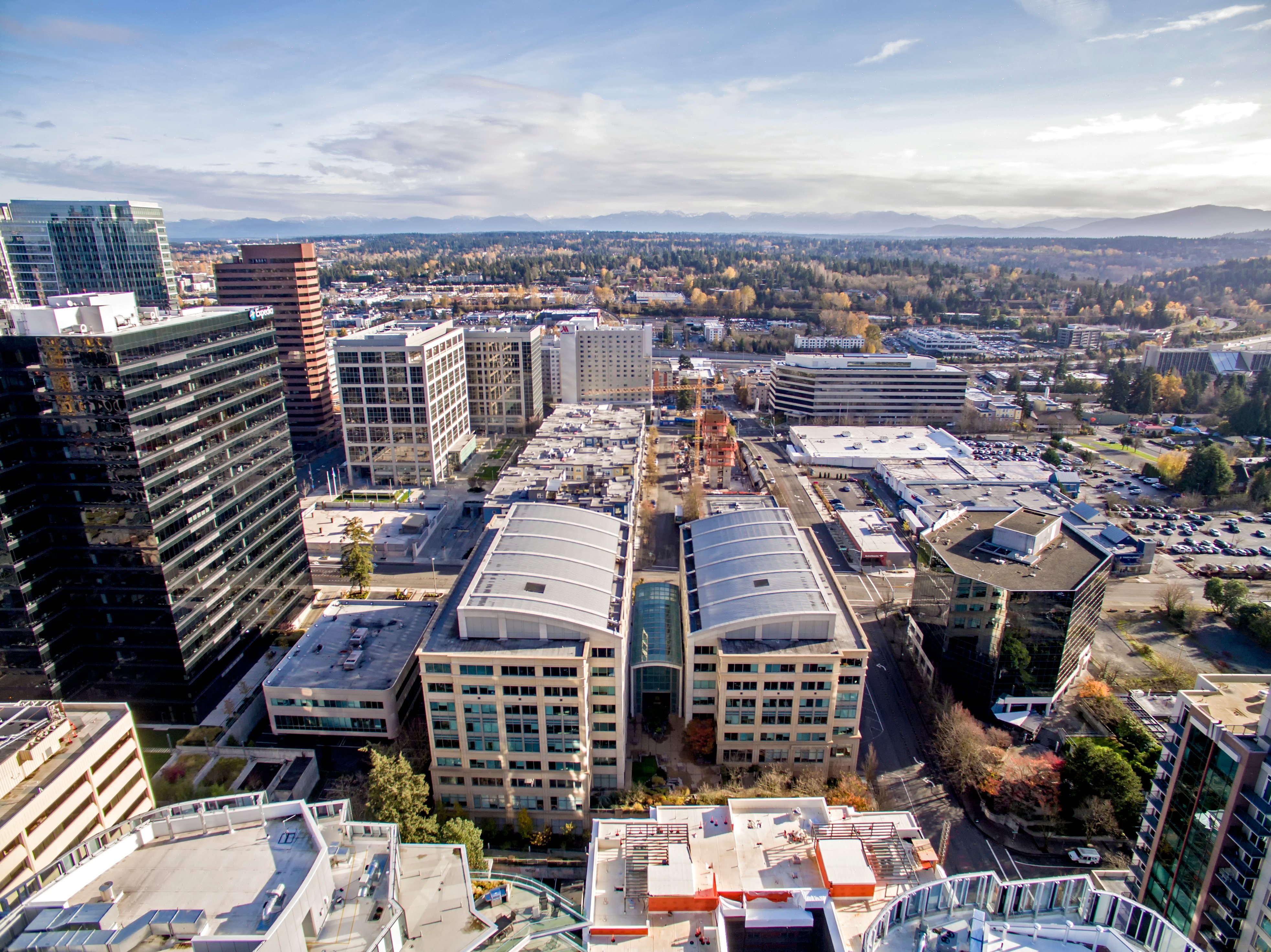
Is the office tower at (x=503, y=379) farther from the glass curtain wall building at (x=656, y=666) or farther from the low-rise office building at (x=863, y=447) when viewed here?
the glass curtain wall building at (x=656, y=666)

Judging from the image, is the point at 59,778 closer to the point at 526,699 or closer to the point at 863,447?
the point at 526,699

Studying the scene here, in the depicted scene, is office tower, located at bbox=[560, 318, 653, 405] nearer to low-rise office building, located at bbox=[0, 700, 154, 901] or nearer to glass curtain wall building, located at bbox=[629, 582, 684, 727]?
glass curtain wall building, located at bbox=[629, 582, 684, 727]

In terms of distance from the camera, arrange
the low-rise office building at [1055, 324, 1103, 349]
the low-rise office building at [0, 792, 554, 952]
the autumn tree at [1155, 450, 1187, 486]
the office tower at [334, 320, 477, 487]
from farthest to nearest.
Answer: the low-rise office building at [1055, 324, 1103, 349] < the autumn tree at [1155, 450, 1187, 486] < the office tower at [334, 320, 477, 487] < the low-rise office building at [0, 792, 554, 952]

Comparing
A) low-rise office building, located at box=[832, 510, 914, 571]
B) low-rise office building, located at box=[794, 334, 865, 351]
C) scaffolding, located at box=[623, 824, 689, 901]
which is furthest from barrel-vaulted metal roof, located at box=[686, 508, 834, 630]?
low-rise office building, located at box=[794, 334, 865, 351]

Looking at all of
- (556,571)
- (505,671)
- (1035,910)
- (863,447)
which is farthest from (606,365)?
(1035,910)

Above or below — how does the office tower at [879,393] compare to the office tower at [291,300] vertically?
below

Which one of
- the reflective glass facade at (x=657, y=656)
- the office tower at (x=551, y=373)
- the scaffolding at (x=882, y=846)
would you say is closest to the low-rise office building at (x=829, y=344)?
the office tower at (x=551, y=373)
